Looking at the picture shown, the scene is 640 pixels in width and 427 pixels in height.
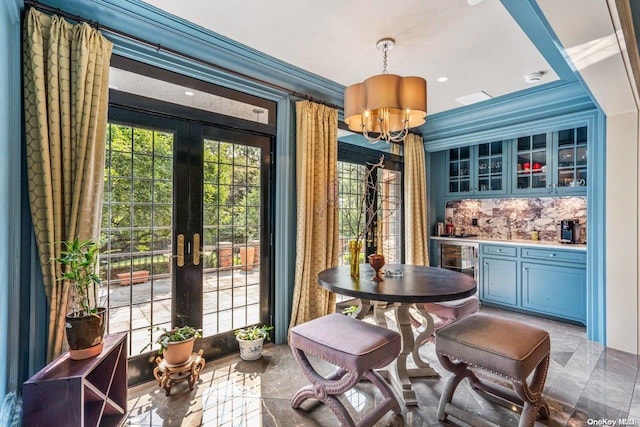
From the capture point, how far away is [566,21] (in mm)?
1716

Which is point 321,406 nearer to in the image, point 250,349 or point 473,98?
point 250,349

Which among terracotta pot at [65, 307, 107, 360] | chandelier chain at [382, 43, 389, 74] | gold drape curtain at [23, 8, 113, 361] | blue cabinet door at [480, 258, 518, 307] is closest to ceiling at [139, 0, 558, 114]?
chandelier chain at [382, 43, 389, 74]

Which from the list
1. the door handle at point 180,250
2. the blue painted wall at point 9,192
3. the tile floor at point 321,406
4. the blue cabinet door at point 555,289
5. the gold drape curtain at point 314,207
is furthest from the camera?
the blue cabinet door at point 555,289

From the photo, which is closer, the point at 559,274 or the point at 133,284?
the point at 133,284

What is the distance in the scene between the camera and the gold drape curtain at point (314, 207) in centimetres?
316

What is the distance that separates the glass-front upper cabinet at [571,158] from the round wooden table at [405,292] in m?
2.80

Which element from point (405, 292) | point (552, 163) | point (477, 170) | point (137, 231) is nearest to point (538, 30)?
point (405, 292)

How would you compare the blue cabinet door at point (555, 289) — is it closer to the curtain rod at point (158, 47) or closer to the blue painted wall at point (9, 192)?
the curtain rod at point (158, 47)

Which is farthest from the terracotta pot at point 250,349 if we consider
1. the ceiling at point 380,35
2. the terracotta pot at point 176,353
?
the ceiling at point 380,35

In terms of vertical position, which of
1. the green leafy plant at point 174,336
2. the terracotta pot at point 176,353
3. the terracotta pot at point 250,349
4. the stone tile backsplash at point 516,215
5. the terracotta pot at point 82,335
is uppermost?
the stone tile backsplash at point 516,215

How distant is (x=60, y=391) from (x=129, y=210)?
4.19 feet

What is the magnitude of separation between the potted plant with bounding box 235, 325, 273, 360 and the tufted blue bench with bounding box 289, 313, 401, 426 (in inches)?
30.8

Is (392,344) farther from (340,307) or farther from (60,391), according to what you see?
(340,307)

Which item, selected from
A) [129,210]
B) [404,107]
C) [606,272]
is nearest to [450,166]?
[606,272]
